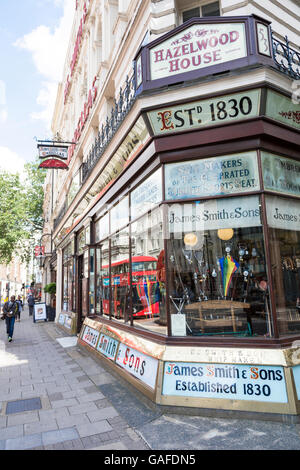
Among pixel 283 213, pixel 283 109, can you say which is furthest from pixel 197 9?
pixel 283 213

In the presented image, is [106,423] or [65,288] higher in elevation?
[65,288]

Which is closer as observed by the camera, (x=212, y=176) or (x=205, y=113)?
(x=205, y=113)

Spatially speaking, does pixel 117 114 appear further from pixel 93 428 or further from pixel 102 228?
pixel 93 428

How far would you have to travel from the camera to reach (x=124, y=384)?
5758mm

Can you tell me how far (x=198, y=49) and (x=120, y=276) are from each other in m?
5.49

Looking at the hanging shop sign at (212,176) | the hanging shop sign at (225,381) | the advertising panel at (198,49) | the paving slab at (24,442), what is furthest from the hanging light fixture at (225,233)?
the paving slab at (24,442)

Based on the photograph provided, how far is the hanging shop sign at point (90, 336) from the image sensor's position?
8469mm

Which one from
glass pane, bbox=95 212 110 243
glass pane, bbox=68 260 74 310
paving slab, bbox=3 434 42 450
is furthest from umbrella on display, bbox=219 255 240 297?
glass pane, bbox=68 260 74 310

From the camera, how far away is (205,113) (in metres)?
5.15

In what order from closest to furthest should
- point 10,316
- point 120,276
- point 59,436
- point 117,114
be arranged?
point 59,436, point 117,114, point 120,276, point 10,316

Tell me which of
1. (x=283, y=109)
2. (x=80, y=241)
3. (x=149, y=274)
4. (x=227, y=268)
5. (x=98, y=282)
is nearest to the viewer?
(x=283, y=109)

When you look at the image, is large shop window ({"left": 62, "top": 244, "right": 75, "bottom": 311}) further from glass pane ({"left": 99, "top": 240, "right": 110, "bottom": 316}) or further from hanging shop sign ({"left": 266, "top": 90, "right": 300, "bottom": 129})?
hanging shop sign ({"left": 266, "top": 90, "right": 300, "bottom": 129})
